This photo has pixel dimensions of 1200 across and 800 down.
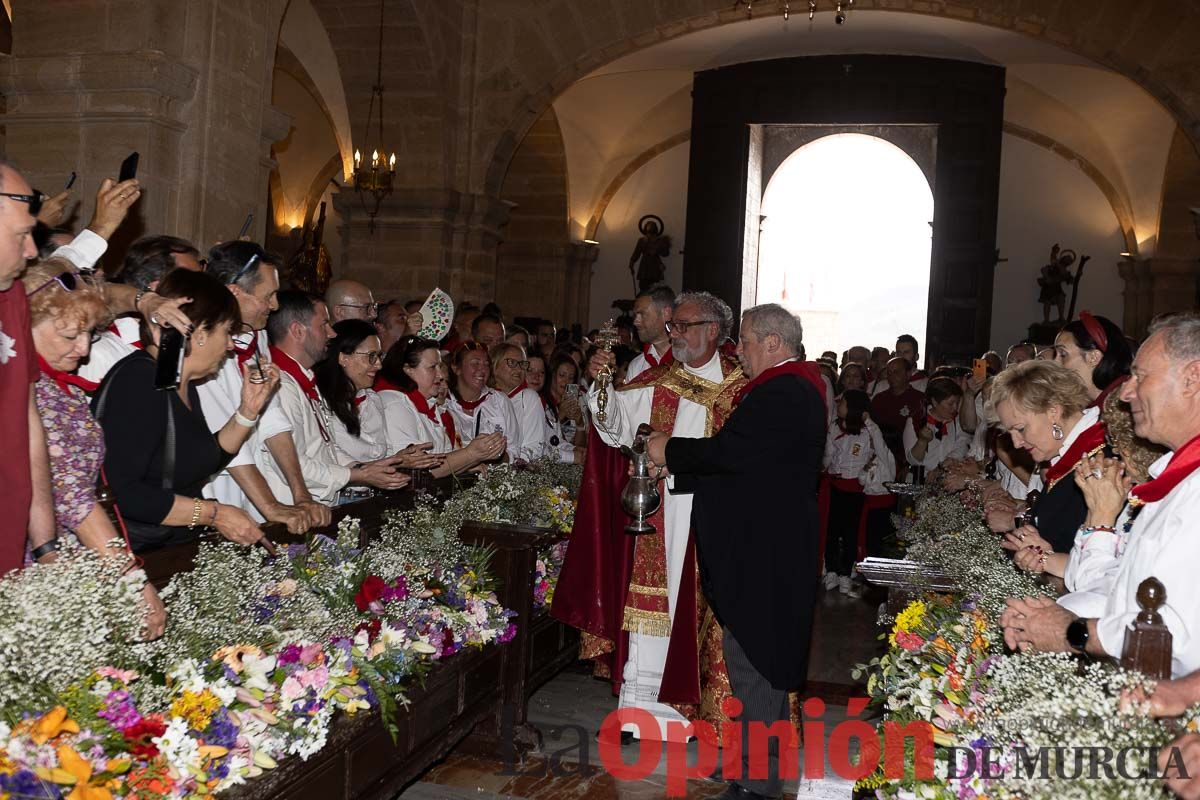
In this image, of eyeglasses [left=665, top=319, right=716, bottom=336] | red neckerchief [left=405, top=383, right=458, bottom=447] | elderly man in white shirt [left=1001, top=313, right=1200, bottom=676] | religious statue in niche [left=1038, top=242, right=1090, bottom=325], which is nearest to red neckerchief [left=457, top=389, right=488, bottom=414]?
red neckerchief [left=405, top=383, right=458, bottom=447]

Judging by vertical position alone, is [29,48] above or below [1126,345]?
above

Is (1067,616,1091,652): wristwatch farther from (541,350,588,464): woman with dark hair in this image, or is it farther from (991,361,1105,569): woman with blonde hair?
(541,350,588,464): woman with dark hair

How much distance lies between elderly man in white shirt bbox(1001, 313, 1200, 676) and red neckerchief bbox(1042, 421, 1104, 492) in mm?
904

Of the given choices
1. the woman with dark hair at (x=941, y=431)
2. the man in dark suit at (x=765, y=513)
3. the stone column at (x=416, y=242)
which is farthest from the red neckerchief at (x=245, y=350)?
the stone column at (x=416, y=242)

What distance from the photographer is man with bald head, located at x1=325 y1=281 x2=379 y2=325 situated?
227 inches

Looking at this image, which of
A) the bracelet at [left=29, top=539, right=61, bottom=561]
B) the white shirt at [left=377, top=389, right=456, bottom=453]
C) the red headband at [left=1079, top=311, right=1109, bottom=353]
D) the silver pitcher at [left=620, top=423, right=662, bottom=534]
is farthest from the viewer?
the white shirt at [left=377, top=389, right=456, bottom=453]

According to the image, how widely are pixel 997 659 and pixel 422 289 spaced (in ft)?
34.5

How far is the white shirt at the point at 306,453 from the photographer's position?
4488 mm

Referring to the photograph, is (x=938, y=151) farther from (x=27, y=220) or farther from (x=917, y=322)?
(x=27, y=220)

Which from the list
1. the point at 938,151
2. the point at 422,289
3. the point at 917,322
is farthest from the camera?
the point at 917,322

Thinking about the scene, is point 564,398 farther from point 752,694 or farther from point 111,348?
point 111,348

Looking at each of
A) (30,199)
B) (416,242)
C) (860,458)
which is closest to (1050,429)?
(30,199)

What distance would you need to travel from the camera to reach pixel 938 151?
1611 cm

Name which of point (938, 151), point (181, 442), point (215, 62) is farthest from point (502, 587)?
point (938, 151)
